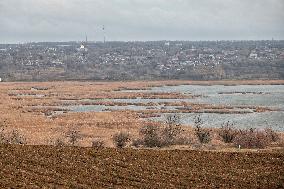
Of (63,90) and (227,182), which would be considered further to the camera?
(63,90)

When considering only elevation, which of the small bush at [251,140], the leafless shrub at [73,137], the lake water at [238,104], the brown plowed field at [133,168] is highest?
the brown plowed field at [133,168]

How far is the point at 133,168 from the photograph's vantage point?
23.3m

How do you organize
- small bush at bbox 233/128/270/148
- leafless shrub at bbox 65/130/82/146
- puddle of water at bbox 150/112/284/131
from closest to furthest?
small bush at bbox 233/128/270/148 → leafless shrub at bbox 65/130/82/146 → puddle of water at bbox 150/112/284/131

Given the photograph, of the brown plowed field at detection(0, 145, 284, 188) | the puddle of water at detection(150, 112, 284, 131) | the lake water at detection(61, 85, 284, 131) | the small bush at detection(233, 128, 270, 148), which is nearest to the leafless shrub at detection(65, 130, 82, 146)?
the small bush at detection(233, 128, 270, 148)

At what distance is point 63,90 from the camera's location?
99938 millimetres

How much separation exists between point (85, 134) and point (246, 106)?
29.8 metres

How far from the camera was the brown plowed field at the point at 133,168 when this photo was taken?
2058 cm

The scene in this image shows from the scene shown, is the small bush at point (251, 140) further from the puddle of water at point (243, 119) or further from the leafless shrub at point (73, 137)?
the puddle of water at point (243, 119)

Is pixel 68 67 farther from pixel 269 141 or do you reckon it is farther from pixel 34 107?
pixel 269 141

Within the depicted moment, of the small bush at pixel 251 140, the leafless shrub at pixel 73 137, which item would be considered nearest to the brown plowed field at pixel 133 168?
the small bush at pixel 251 140

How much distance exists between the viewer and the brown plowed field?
2058 cm

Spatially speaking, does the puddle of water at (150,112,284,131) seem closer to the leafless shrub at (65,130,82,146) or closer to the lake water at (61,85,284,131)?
the lake water at (61,85,284,131)

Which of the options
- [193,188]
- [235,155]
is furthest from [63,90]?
[193,188]

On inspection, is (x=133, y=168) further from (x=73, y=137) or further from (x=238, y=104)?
(x=238, y=104)
